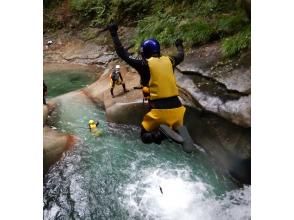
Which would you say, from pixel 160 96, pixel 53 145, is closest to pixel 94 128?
pixel 53 145

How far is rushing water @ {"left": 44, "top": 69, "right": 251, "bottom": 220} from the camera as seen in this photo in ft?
16.6

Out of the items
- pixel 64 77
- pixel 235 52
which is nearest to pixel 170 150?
pixel 235 52

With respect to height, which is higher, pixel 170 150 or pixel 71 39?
pixel 71 39

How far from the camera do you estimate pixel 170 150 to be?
6109 millimetres

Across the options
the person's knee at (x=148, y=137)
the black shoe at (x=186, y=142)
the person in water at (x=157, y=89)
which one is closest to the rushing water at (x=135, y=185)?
the person's knee at (x=148, y=137)

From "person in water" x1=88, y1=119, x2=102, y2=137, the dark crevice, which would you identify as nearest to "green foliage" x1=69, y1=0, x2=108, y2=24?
"person in water" x1=88, y1=119, x2=102, y2=137

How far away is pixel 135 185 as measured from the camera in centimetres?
542

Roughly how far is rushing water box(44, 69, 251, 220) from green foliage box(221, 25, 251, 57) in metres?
1.76

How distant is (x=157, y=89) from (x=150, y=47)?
0.42m

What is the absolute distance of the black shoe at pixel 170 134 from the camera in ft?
12.0

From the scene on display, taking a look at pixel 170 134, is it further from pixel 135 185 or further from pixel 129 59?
pixel 135 185

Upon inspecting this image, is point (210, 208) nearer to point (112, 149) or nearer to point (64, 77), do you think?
point (112, 149)

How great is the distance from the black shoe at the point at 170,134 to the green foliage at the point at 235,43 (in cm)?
305
